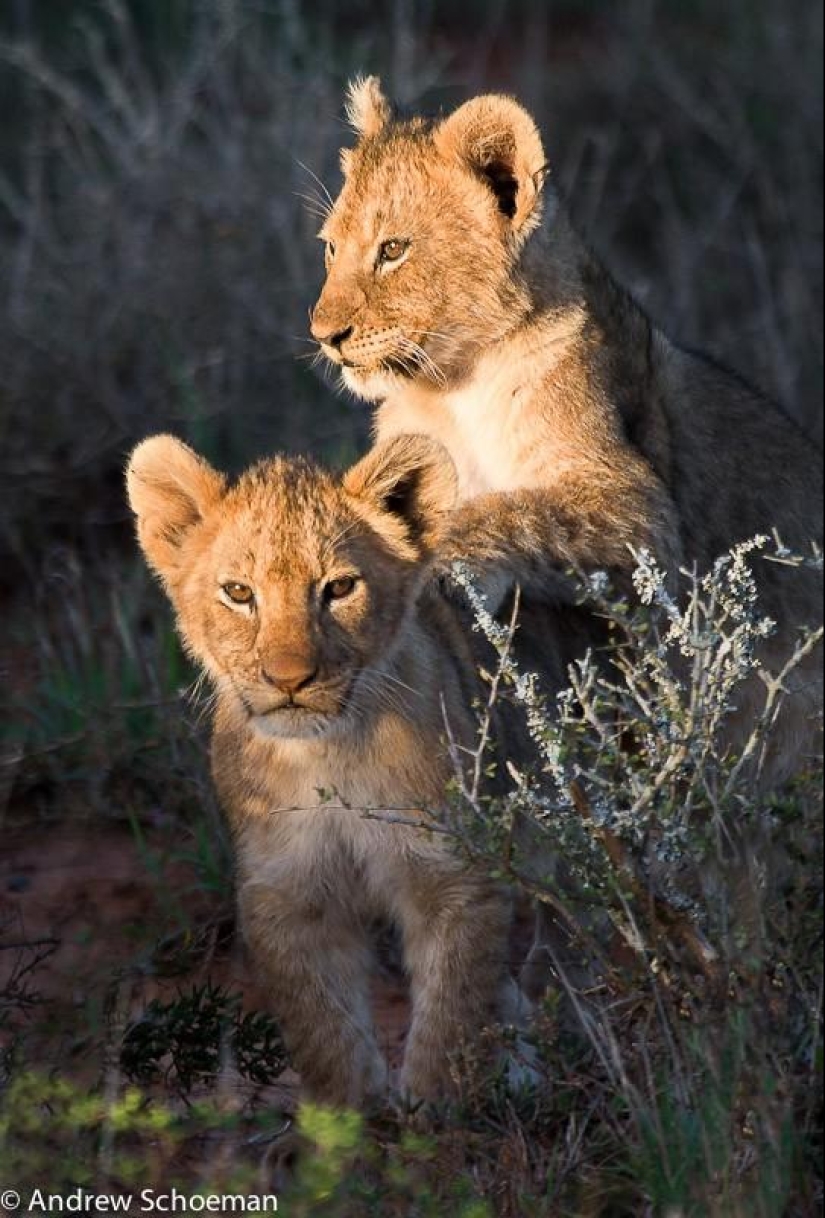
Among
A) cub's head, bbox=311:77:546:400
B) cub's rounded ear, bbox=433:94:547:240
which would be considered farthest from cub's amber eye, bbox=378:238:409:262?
cub's rounded ear, bbox=433:94:547:240

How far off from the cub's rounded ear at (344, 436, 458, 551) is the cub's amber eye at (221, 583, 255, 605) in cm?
→ 32

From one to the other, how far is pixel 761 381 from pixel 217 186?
6.88 ft

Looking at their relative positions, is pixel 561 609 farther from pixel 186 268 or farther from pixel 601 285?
pixel 186 268

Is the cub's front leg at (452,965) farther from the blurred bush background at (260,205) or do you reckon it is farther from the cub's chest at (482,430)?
the blurred bush background at (260,205)

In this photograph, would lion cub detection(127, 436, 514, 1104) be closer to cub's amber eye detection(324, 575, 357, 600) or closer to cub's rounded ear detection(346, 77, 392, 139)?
cub's amber eye detection(324, 575, 357, 600)

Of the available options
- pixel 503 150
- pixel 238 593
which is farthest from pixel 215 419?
pixel 238 593

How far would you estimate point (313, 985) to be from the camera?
4309 millimetres

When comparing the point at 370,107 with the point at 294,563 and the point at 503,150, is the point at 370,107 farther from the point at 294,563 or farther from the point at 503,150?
the point at 294,563

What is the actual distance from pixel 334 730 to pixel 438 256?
1766 mm

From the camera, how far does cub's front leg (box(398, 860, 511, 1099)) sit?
4.21 meters

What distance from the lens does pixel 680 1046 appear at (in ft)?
12.7

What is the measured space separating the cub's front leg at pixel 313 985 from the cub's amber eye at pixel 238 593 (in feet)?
1.74

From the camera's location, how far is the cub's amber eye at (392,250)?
5652 millimetres

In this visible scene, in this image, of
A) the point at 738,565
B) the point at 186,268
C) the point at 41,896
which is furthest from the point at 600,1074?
the point at 186,268
